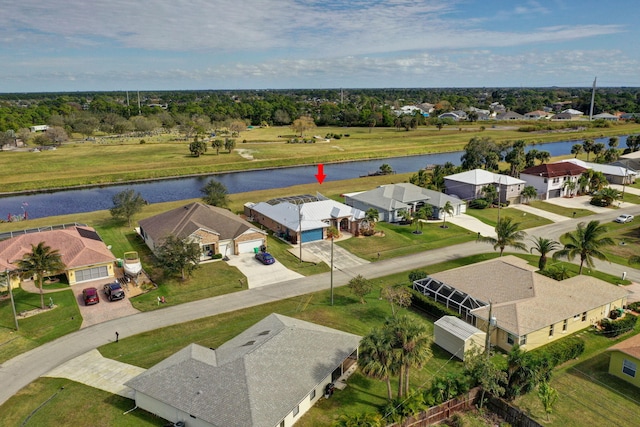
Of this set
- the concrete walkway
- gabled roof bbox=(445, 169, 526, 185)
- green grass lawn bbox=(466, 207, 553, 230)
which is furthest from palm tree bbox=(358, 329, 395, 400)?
gabled roof bbox=(445, 169, 526, 185)

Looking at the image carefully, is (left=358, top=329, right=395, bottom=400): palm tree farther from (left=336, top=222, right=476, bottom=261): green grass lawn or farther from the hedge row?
(left=336, top=222, right=476, bottom=261): green grass lawn

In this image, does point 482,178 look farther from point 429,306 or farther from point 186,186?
point 186,186

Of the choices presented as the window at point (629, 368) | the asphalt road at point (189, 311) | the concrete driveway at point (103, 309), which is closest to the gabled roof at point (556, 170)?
the asphalt road at point (189, 311)

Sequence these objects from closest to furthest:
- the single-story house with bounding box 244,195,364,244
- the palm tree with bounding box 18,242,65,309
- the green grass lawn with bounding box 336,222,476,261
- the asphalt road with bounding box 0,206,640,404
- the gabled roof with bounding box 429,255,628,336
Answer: the asphalt road with bounding box 0,206,640,404 < the gabled roof with bounding box 429,255,628,336 < the palm tree with bounding box 18,242,65,309 < the green grass lawn with bounding box 336,222,476,261 < the single-story house with bounding box 244,195,364,244

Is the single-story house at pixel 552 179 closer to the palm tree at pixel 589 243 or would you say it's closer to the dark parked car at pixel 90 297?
the palm tree at pixel 589 243

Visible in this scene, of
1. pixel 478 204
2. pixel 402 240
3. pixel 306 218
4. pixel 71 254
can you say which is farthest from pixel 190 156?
pixel 402 240

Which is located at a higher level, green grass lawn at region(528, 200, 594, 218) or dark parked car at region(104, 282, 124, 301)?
green grass lawn at region(528, 200, 594, 218)
